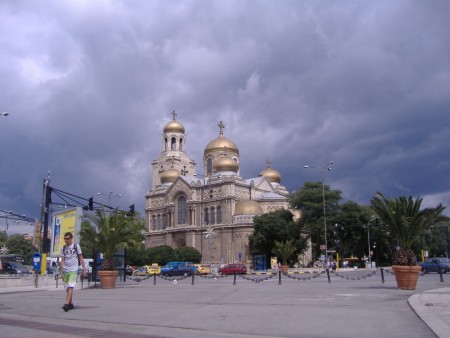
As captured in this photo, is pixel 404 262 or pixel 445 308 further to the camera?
pixel 404 262

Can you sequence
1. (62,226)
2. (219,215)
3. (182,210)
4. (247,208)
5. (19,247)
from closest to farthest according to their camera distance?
(62,226)
(247,208)
(219,215)
(182,210)
(19,247)

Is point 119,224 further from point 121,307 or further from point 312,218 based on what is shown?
point 312,218

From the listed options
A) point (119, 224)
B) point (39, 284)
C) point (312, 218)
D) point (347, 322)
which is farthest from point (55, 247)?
point (312, 218)

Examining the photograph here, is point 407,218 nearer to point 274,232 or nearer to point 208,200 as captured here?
point 274,232

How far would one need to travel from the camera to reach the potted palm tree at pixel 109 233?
25688mm

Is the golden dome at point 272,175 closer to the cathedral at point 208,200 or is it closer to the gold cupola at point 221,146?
the cathedral at point 208,200

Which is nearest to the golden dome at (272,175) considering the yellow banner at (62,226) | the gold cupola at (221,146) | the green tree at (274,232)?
the gold cupola at (221,146)

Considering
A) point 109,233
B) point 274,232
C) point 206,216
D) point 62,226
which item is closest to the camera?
point 109,233

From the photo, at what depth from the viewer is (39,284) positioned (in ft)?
94.6

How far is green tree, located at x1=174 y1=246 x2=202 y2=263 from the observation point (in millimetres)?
75000

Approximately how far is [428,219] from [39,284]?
22.7 metres

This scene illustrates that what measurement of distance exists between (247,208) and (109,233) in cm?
5365

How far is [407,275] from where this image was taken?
1723 cm

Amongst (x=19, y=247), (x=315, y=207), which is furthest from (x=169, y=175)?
(x=19, y=247)
